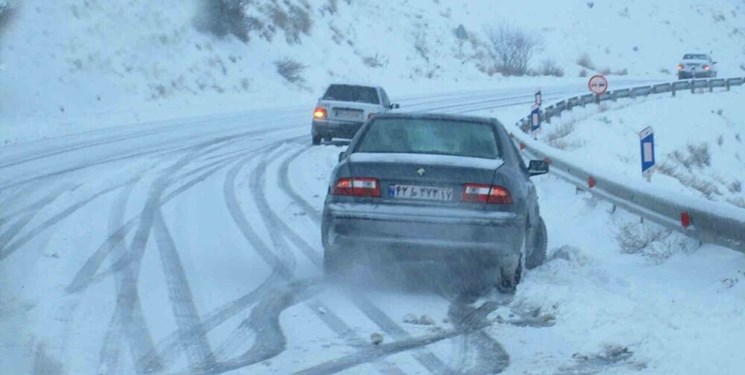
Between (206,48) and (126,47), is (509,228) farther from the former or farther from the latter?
(206,48)

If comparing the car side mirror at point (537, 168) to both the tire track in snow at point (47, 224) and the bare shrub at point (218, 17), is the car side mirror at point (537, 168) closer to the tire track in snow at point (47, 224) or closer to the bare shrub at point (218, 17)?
the tire track in snow at point (47, 224)

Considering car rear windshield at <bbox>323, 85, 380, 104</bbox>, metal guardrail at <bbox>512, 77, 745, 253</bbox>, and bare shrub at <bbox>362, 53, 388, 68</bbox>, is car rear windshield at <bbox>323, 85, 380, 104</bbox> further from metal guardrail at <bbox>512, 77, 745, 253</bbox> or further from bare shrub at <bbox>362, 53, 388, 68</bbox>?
bare shrub at <bbox>362, 53, 388, 68</bbox>

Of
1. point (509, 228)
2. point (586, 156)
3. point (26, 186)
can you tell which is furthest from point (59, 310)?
point (586, 156)

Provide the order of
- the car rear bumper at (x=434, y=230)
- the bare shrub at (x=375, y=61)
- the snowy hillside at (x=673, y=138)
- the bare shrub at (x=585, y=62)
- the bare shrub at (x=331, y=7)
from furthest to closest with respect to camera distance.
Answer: the bare shrub at (x=585, y=62) < the bare shrub at (x=331, y=7) < the bare shrub at (x=375, y=61) < the snowy hillside at (x=673, y=138) < the car rear bumper at (x=434, y=230)

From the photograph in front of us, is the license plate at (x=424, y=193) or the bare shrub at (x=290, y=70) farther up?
the license plate at (x=424, y=193)

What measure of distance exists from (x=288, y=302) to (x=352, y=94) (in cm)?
1635

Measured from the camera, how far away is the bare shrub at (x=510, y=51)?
64.9 metres

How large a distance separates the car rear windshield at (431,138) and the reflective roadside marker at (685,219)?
6.42 feet

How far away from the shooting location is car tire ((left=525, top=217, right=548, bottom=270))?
35.7 ft

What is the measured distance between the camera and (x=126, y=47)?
123 feet

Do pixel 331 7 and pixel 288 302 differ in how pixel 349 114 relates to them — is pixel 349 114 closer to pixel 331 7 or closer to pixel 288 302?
pixel 288 302

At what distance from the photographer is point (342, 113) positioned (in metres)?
24.7

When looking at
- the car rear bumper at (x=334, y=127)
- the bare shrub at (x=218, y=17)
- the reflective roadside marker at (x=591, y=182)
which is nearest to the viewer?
the reflective roadside marker at (x=591, y=182)

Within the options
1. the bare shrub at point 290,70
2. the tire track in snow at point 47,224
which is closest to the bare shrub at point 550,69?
the bare shrub at point 290,70
